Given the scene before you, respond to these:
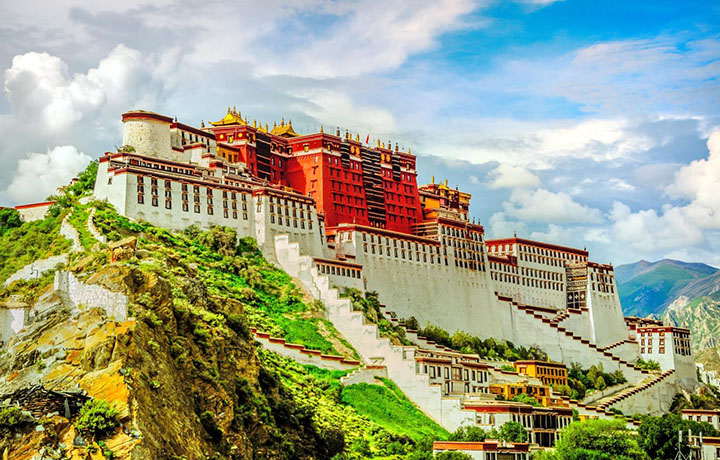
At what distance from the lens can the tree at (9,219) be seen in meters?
86.8

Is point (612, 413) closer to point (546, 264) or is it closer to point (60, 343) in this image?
point (546, 264)

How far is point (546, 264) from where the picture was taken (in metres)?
118

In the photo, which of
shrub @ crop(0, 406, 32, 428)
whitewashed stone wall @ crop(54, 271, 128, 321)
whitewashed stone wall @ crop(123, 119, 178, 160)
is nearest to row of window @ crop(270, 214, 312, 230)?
whitewashed stone wall @ crop(123, 119, 178, 160)

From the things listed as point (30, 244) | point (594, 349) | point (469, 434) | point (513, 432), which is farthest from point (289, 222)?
point (594, 349)

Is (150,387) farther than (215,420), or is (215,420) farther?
(215,420)

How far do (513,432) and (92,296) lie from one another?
40.3 m

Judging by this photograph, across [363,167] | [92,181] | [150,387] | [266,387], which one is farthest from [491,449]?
[363,167]

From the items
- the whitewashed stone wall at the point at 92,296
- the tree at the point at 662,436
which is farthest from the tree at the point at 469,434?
the whitewashed stone wall at the point at 92,296

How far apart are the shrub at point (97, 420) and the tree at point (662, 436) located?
4962cm

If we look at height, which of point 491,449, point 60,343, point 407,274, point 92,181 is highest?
point 92,181

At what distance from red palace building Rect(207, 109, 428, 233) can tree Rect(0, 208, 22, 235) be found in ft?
71.2

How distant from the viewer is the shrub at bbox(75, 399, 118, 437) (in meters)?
36.7

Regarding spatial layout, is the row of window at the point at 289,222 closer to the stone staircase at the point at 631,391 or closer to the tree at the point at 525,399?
the tree at the point at 525,399

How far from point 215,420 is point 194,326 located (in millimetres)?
4783
